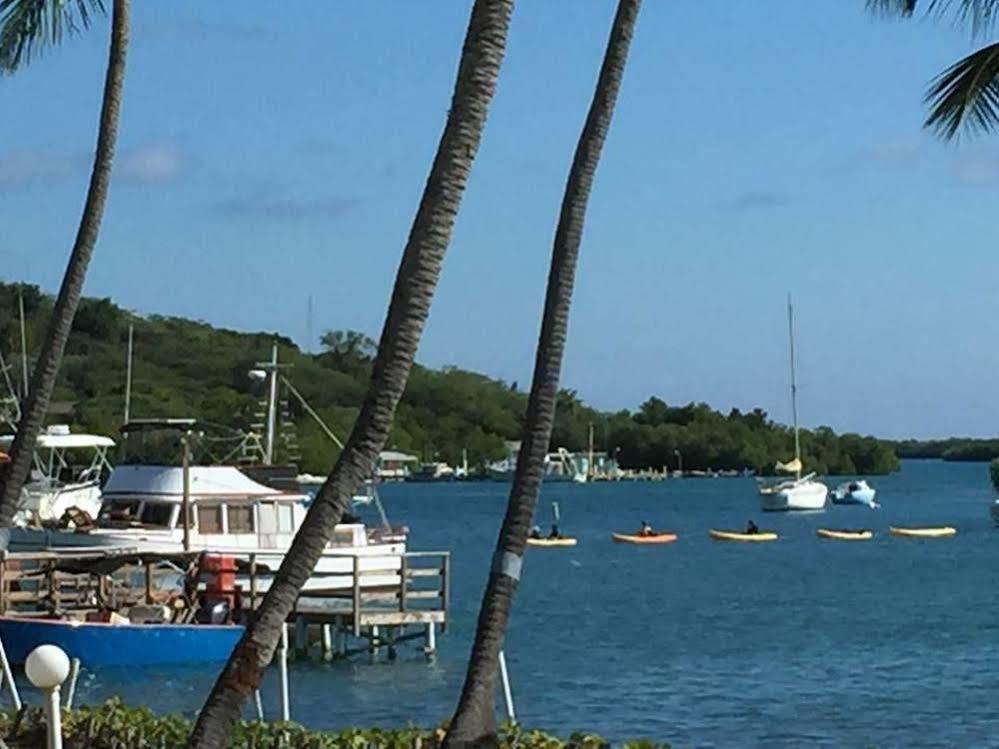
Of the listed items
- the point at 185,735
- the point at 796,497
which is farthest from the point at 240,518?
the point at 796,497

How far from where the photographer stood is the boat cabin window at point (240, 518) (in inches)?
1772

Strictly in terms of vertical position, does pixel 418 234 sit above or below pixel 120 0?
below

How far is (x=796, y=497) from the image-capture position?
4906 inches

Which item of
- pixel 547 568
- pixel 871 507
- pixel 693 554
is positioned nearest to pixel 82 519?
pixel 547 568

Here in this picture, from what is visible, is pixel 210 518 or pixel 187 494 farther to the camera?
pixel 210 518

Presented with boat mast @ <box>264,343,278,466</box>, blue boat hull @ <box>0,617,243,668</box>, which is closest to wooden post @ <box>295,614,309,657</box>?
blue boat hull @ <box>0,617,243,668</box>

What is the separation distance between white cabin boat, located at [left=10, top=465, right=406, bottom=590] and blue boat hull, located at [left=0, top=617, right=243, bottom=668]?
21.7 feet

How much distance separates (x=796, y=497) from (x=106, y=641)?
301 feet

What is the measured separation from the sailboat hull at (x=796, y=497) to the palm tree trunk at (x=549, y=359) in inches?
4304

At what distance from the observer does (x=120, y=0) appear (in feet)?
65.6

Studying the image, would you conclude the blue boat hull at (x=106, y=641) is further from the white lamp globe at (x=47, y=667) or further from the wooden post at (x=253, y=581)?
the white lamp globe at (x=47, y=667)

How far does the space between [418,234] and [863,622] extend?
4276 cm

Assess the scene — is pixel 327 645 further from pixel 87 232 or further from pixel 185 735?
pixel 185 735

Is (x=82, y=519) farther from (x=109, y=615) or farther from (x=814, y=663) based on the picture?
(x=814, y=663)
